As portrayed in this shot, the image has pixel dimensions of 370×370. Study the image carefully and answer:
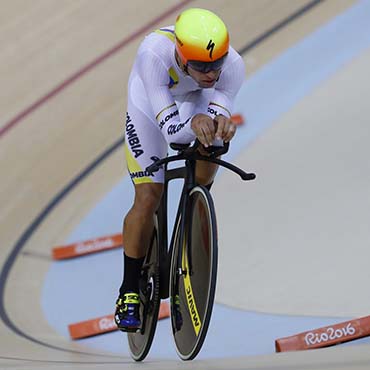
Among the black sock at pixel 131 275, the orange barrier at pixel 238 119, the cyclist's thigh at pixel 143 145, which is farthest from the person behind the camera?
the orange barrier at pixel 238 119

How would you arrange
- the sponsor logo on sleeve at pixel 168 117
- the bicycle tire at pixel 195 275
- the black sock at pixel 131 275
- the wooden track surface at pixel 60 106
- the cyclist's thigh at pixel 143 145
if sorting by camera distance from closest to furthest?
the bicycle tire at pixel 195 275
the sponsor logo on sleeve at pixel 168 117
the cyclist's thigh at pixel 143 145
the black sock at pixel 131 275
the wooden track surface at pixel 60 106

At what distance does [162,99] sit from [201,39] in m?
0.27

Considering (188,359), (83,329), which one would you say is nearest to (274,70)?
(83,329)

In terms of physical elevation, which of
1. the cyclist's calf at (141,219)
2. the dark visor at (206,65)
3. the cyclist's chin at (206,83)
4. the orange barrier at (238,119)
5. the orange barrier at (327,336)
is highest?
the orange barrier at (238,119)

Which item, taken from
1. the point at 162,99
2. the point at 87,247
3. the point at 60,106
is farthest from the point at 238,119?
the point at 162,99

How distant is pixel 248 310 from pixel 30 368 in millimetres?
1444

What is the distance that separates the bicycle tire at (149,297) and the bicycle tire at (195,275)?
0.38 ft

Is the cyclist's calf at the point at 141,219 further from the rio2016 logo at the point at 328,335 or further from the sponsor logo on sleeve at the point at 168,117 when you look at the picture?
the rio2016 logo at the point at 328,335

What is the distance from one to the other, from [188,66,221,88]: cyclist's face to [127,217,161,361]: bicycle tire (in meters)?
0.60

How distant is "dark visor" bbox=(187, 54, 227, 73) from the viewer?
2.52 meters

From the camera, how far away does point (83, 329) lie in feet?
12.8

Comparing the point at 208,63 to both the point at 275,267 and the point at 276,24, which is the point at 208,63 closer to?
the point at 275,267

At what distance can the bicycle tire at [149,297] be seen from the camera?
2934 millimetres

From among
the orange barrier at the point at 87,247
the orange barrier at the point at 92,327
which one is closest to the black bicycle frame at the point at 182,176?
the orange barrier at the point at 92,327
